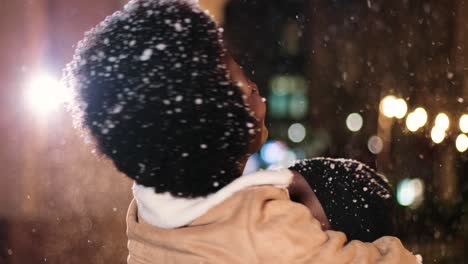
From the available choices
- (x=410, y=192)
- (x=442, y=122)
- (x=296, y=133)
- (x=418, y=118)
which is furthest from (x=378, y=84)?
(x=418, y=118)

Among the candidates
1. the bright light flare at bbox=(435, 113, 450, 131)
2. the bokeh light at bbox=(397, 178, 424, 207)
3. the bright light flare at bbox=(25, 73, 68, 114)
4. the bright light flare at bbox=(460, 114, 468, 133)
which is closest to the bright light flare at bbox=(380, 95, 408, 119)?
the bright light flare at bbox=(435, 113, 450, 131)

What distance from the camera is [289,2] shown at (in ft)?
63.3

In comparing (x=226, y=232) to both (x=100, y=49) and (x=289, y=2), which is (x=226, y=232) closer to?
(x=100, y=49)

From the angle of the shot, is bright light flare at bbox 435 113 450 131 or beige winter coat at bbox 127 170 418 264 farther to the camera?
bright light flare at bbox 435 113 450 131

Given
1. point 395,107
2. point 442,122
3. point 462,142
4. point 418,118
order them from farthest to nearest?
point 462,142 < point 442,122 < point 395,107 < point 418,118

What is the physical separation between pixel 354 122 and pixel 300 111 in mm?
2687

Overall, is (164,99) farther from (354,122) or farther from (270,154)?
(354,122)

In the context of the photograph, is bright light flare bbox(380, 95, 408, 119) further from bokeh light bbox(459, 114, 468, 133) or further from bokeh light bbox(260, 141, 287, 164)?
bokeh light bbox(260, 141, 287, 164)

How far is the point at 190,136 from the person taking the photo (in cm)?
76

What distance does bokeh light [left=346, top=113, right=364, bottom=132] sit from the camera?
1661 centimetres

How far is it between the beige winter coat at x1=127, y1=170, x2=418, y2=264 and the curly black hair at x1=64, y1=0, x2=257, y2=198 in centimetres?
4

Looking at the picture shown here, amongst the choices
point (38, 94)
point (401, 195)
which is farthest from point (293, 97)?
point (38, 94)

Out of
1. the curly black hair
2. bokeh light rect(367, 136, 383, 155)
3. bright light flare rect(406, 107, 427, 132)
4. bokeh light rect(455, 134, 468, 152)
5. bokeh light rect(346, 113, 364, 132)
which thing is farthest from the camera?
bokeh light rect(346, 113, 364, 132)

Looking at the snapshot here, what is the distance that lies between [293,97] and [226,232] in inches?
717
